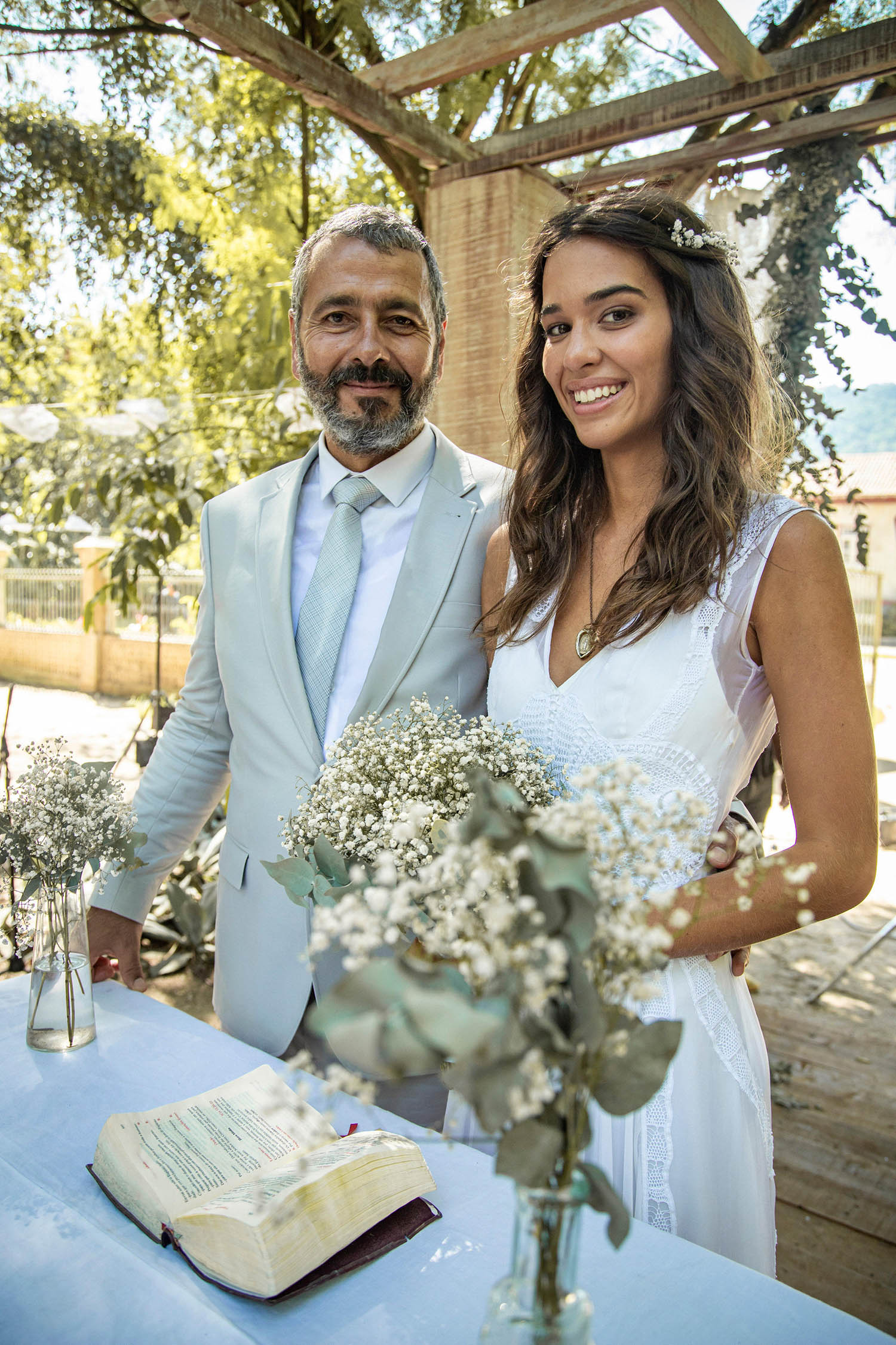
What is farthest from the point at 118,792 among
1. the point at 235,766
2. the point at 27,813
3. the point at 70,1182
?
the point at 70,1182

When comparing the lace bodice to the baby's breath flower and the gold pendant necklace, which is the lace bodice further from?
the baby's breath flower

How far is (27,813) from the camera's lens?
1681 mm

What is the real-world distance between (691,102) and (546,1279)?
3.14 m

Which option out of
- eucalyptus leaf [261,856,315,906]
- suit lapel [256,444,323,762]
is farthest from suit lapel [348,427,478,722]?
eucalyptus leaf [261,856,315,906]

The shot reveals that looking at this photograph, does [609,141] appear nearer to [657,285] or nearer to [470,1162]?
[657,285]

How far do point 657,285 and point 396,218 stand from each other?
826 millimetres

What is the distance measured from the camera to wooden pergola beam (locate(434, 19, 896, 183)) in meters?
2.55

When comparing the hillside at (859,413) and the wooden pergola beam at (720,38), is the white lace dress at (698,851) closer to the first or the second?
the wooden pergola beam at (720,38)

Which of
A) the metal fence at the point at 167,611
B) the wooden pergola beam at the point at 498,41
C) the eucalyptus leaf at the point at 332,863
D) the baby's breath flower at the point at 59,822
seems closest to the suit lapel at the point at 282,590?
the baby's breath flower at the point at 59,822

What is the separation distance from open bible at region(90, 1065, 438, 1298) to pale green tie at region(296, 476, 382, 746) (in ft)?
2.91

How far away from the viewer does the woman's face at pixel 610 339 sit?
1.80 meters

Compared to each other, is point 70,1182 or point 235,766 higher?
point 235,766

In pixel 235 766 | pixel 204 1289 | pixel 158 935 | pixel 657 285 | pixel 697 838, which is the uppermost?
pixel 657 285

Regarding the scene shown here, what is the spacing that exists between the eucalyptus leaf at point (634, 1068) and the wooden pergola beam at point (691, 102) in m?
2.74
